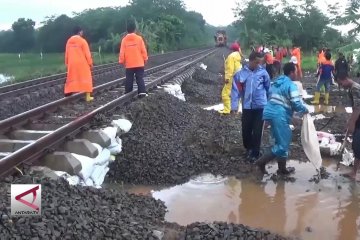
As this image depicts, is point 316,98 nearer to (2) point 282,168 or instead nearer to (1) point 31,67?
(2) point 282,168

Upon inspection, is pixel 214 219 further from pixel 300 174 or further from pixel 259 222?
pixel 300 174

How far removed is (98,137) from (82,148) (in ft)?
1.35

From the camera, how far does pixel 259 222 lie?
16.8ft

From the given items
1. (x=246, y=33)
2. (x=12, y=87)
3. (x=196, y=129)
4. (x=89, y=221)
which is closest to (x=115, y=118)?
(x=196, y=129)

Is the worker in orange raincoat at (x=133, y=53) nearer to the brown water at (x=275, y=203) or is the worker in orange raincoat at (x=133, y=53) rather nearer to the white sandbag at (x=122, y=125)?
the white sandbag at (x=122, y=125)

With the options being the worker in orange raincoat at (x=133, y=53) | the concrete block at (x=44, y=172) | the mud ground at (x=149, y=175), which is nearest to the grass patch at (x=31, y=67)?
the worker in orange raincoat at (x=133, y=53)

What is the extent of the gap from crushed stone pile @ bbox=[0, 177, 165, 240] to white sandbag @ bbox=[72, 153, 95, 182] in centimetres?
59

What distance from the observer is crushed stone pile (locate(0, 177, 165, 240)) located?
11.7 feet

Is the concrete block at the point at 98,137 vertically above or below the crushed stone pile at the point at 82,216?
above

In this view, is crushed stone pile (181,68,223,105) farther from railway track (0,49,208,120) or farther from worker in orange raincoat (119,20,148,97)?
worker in orange raincoat (119,20,148,97)

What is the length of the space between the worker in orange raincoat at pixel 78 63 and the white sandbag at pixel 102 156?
3.97 m

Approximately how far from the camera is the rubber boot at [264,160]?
653cm

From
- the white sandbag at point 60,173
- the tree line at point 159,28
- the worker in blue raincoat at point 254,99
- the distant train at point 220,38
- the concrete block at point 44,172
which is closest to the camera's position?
the concrete block at point 44,172

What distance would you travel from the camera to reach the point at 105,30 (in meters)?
66.5
